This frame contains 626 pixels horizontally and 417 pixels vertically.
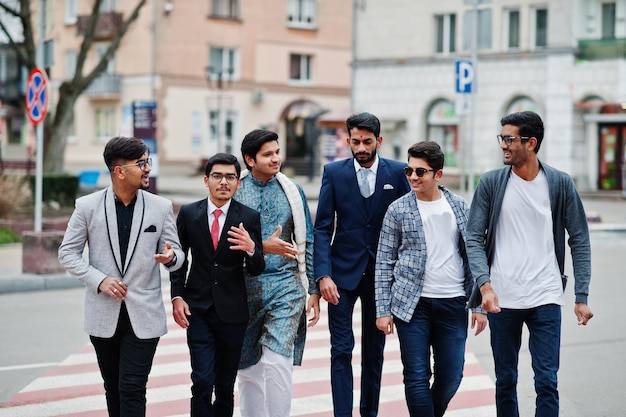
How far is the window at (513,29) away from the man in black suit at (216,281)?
3330 cm

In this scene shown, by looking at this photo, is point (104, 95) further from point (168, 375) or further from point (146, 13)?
point (168, 375)

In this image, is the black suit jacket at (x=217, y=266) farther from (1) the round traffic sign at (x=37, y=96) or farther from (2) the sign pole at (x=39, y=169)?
(1) the round traffic sign at (x=37, y=96)

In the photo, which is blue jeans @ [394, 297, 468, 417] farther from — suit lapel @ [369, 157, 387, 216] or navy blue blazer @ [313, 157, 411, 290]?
suit lapel @ [369, 157, 387, 216]

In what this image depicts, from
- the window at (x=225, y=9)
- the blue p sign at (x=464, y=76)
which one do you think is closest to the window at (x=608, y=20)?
the blue p sign at (x=464, y=76)

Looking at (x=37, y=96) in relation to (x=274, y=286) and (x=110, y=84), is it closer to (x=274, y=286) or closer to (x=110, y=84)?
(x=274, y=286)

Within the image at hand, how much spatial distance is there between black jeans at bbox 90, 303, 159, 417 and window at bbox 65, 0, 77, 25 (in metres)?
50.8

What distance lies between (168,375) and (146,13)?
4220 cm

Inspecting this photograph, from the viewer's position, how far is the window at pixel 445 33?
39031mm

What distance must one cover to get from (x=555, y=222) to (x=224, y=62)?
152ft

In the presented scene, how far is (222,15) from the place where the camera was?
2002 inches

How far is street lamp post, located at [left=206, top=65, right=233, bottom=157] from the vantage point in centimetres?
4692

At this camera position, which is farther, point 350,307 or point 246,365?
point 350,307

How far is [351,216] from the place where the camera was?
20.2 ft

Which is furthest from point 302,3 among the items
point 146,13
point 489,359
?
point 489,359
